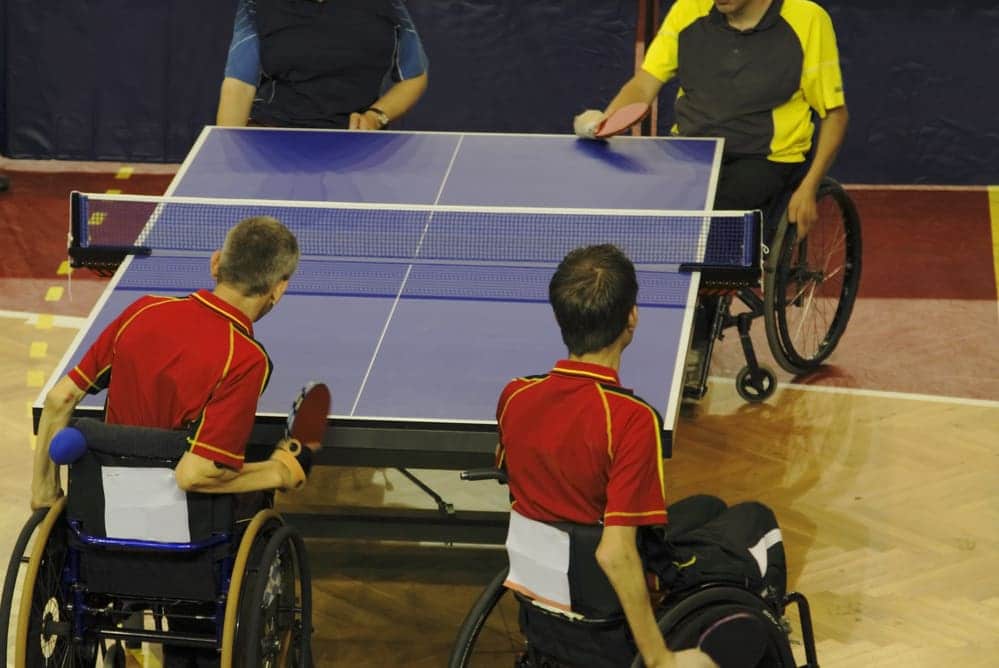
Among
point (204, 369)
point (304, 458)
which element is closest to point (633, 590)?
point (304, 458)

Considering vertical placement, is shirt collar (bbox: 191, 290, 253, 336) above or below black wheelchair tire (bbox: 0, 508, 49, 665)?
above

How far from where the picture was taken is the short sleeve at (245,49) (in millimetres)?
5930

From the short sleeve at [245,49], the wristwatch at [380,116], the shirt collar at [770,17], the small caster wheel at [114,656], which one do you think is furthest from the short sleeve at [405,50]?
the small caster wheel at [114,656]

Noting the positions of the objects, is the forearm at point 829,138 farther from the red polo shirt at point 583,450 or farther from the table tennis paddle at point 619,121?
the red polo shirt at point 583,450

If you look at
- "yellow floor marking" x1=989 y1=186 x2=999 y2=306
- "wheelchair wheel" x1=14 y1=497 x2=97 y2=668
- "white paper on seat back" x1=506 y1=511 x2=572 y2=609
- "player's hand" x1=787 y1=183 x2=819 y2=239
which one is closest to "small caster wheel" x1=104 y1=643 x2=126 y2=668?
"wheelchair wheel" x1=14 y1=497 x2=97 y2=668

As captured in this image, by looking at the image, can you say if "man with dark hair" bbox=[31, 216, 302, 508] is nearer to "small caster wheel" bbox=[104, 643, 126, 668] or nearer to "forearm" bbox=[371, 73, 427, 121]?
"small caster wheel" bbox=[104, 643, 126, 668]

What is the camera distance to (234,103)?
5.88 m

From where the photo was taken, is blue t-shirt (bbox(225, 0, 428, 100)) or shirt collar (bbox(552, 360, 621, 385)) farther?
blue t-shirt (bbox(225, 0, 428, 100))

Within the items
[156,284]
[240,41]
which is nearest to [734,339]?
[240,41]

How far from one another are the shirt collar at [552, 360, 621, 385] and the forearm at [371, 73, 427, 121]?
293 cm

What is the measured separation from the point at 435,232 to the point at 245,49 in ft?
5.03

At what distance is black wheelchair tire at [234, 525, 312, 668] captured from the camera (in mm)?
3590

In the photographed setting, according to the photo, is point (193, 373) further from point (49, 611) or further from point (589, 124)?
point (589, 124)

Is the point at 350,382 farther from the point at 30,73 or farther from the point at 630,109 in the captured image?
the point at 30,73
